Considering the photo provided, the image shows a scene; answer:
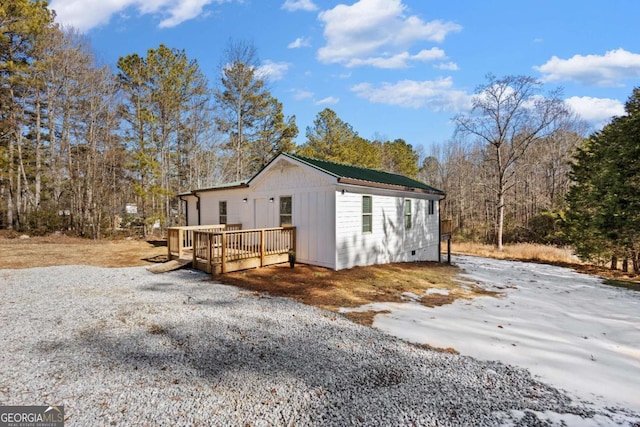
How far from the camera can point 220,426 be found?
235 centimetres

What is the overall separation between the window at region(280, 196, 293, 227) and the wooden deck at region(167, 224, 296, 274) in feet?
1.48

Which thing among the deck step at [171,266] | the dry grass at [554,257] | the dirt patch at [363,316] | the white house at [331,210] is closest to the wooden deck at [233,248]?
the deck step at [171,266]

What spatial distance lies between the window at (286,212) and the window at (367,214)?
2367 mm

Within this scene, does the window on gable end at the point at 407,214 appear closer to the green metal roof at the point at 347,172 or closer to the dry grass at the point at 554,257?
the green metal roof at the point at 347,172

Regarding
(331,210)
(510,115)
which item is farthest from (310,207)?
(510,115)

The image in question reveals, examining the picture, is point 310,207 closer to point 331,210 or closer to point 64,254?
point 331,210

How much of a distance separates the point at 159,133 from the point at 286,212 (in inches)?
524

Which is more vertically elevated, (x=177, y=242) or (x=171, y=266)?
(x=177, y=242)

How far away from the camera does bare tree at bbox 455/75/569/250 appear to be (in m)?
18.7

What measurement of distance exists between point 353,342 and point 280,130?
767 inches

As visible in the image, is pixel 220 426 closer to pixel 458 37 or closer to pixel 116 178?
pixel 458 37

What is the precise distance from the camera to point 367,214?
9602 mm

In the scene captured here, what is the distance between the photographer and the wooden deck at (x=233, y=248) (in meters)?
7.89

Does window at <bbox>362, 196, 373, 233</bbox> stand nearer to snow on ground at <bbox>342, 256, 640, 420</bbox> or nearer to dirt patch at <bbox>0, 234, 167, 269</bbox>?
snow on ground at <bbox>342, 256, 640, 420</bbox>
